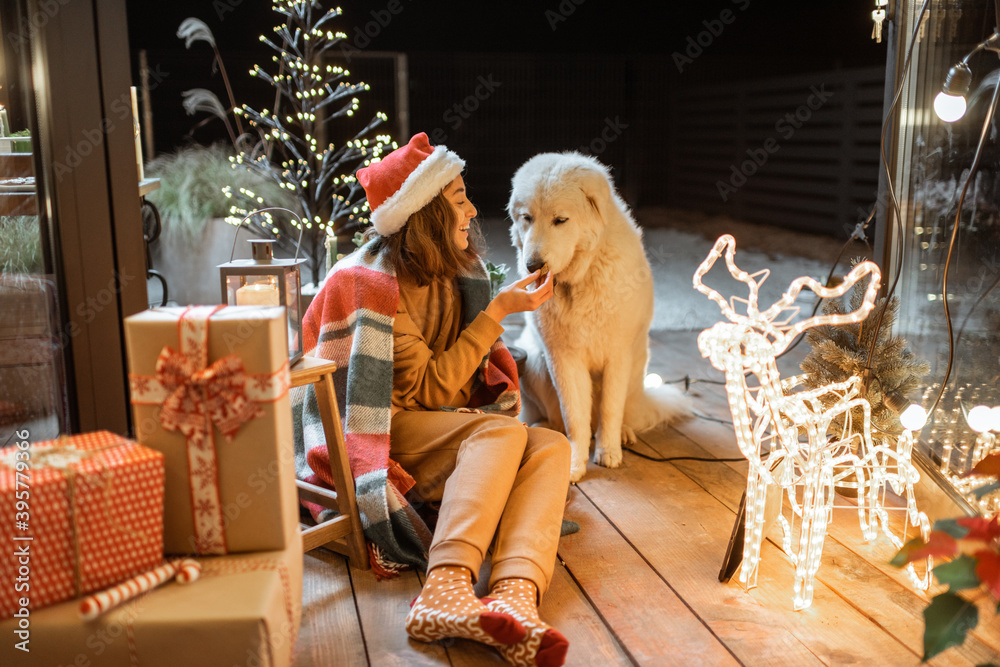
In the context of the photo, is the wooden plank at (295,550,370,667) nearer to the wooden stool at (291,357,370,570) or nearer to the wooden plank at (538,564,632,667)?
the wooden stool at (291,357,370,570)

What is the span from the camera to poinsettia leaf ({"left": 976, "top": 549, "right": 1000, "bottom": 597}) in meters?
0.98

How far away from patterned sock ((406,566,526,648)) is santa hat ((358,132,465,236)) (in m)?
0.86

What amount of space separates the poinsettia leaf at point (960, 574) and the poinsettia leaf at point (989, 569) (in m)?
0.01

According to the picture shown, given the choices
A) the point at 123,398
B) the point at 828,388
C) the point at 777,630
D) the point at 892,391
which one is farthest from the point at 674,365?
the point at 123,398

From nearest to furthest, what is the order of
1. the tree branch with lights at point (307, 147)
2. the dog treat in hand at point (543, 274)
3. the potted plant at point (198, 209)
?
the dog treat in hand at point (543, 274), the tree branch with lights at point (307, 147), the potted plant at point (198, 209)

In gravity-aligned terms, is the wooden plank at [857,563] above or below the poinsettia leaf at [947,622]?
below

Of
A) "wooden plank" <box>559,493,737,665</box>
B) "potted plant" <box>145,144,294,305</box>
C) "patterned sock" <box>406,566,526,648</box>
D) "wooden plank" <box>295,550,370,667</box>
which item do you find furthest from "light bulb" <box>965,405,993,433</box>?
"potted plant" <box>145,144,294,305</box>

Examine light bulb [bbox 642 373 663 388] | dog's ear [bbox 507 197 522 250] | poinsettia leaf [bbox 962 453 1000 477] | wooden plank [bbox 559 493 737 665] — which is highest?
dog's ear [bbox 507 197 522 250]

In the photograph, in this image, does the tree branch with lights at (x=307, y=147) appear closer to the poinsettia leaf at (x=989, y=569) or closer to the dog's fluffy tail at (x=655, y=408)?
the dog's fluffy tail at (x=655, y=408)

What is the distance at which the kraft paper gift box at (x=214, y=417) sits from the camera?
1.25 metres

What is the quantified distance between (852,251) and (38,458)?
638 centimetres

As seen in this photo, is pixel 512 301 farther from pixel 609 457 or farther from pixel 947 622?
pixel 947 622

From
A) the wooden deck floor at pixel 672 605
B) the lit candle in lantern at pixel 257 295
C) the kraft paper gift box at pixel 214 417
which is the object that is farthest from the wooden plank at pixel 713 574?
the lit candle in lantern at pixel 257 295

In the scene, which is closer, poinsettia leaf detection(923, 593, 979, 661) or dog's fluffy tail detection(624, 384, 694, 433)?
poinsettia leaf detection(923, 593, 979, 661)
